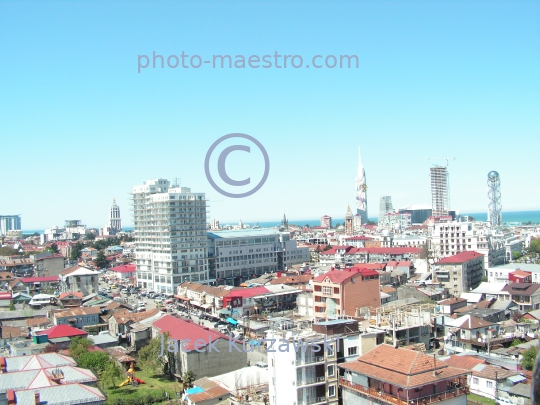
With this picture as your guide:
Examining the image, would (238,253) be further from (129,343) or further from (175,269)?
(129,343)

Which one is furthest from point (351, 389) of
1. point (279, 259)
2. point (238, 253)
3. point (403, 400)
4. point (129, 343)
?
point (279, 259)

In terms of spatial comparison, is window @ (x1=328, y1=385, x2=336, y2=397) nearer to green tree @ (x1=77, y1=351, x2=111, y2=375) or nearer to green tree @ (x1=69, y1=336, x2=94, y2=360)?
green tree @ (x1=77, y1=351, x2=111, y2=375)

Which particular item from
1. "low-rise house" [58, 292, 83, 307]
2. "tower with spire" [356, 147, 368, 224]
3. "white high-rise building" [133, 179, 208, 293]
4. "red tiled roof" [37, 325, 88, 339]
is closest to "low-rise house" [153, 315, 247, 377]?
"red tiled roof" [37, 325, 88, 339]

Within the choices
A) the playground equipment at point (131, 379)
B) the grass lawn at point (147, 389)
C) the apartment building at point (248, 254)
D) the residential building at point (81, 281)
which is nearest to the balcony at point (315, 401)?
the grass lawn at point (147, 389)

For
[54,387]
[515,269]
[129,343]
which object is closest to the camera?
[54,387]

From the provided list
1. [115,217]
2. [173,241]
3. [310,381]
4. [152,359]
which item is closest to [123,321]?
[152,359]

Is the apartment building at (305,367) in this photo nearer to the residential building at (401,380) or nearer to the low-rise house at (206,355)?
the residential building at (401,380)
